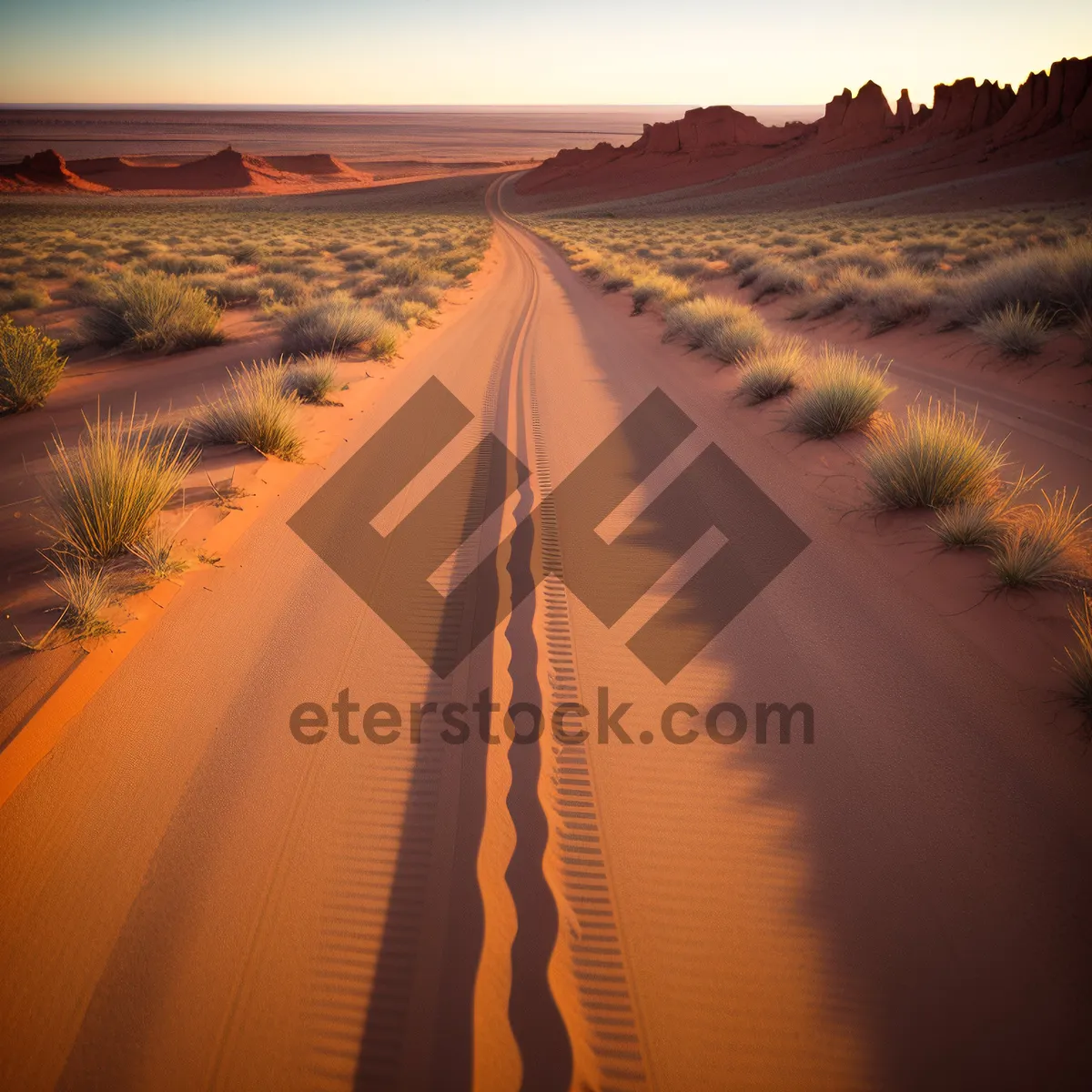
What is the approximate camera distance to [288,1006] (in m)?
2.24

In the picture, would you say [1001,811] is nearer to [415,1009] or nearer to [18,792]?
[415,1009]

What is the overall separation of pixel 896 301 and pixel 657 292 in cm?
607

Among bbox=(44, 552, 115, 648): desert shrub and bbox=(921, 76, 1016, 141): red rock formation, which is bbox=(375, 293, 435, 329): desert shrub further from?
bbox=(921, 76, 1016, 141): red rock formation

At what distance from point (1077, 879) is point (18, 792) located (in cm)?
476

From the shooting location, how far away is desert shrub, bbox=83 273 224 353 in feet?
36.2

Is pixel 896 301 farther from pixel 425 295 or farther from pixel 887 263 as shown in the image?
pixel 425 295

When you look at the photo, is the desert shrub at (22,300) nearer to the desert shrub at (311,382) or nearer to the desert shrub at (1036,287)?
the desert shrub at (311,382)

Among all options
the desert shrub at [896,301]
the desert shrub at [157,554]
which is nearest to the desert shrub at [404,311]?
the desert shrub at [896,301]

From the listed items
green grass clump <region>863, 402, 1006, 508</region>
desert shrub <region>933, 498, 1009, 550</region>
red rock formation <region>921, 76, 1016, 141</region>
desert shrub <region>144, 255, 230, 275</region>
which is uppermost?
red rock formation <region>921, 76, 1016, 141</region>

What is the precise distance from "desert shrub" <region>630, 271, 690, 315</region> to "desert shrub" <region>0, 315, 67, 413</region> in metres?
12.0

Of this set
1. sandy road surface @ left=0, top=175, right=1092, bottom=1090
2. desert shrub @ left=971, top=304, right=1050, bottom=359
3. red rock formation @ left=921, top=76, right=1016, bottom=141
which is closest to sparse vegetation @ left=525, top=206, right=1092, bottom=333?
desert shrub @ left=971, top=304, right=1050, bottom=359

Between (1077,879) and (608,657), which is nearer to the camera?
(1077,879)

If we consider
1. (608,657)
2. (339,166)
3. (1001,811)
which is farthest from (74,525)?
(339,166)

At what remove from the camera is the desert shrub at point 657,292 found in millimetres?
15156
